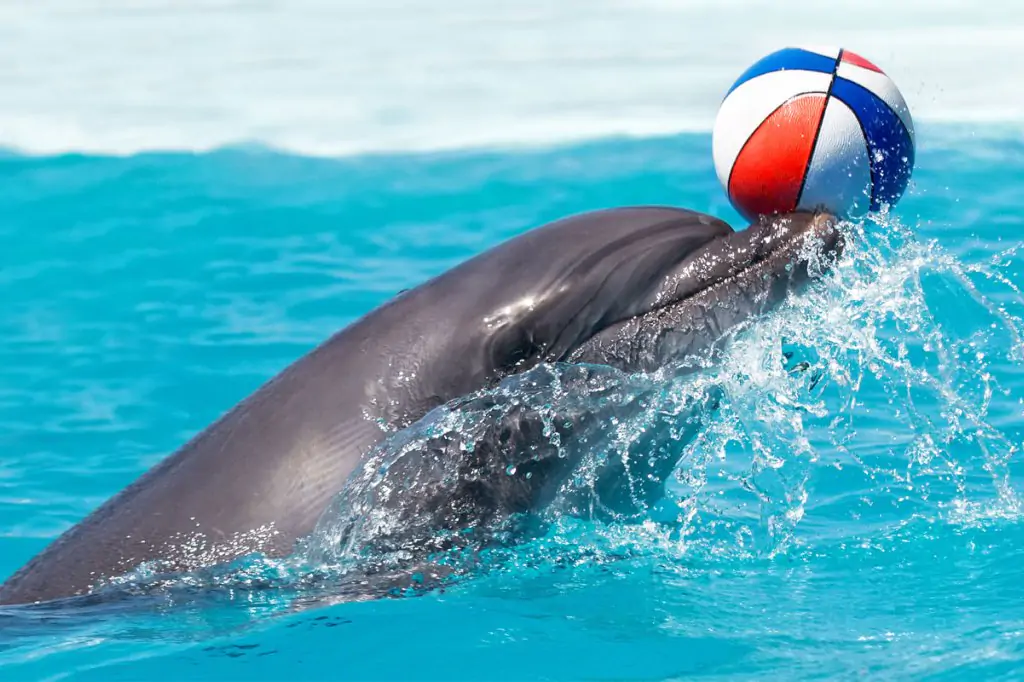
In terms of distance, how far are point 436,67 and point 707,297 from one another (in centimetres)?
1162

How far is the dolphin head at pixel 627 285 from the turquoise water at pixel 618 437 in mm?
177

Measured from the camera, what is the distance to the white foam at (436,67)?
46.0 feet

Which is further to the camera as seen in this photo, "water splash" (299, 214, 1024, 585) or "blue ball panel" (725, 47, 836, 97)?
"blue ball panel" (725, 47, 836, 97)

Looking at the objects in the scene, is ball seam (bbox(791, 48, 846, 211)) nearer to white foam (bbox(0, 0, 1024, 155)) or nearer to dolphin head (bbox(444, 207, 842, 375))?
dolphin head (bbox(444, 207, 842, 375))

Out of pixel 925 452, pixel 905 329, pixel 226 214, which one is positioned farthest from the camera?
pixel 226 214

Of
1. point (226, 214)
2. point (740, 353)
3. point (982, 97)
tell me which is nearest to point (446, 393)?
point (740, 353)

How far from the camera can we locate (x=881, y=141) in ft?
17.8

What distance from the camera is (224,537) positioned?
4891 millimetres

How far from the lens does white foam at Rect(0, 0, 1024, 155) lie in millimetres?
14031

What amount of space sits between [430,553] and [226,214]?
315 inches

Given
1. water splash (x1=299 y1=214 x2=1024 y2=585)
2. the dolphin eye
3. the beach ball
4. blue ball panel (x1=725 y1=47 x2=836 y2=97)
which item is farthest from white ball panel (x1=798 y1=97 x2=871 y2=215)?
the dolphin eye

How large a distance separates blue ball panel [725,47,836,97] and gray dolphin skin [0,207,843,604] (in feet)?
2.83

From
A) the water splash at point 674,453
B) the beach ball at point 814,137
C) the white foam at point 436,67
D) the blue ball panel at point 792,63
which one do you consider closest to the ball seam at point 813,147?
the beach ball at point 814,137

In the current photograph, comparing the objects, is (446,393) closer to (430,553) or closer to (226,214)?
(430,553)
